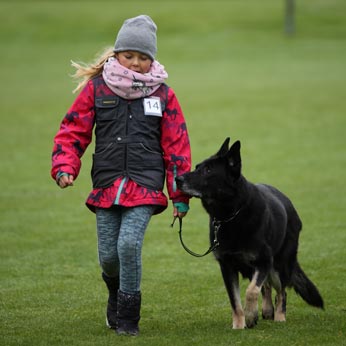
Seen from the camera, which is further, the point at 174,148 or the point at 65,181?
the point at 174,148

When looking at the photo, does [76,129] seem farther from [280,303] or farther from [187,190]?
[280,303]

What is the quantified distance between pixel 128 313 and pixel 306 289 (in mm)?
1734

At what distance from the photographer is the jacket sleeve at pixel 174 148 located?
6.59 metres

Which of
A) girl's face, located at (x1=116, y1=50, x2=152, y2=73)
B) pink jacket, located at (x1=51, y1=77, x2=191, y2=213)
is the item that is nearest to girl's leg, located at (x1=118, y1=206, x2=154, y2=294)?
pink jacket, located at (x1=51, y1=77, x2=191, y2=213)

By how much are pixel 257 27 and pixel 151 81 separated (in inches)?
1866

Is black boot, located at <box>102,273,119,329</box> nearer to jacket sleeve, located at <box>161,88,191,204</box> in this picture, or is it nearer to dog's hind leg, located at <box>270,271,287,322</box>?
jacket sleeve, located at <box>161,88,191,204</box>

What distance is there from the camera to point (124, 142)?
6496 mm

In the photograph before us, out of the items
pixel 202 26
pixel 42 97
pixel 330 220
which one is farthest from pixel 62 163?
pixel 202 26

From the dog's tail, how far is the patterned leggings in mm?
1639

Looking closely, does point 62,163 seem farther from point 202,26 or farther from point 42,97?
point 202,26

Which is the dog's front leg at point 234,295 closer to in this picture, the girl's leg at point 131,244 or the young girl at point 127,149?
the young girl at point 127,149

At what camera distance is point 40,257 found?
34.2ft

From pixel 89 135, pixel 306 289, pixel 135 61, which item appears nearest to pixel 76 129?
pixel 89 135

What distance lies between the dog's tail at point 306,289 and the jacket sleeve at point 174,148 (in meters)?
1.46
